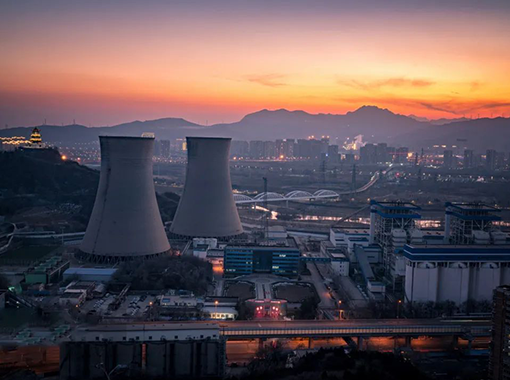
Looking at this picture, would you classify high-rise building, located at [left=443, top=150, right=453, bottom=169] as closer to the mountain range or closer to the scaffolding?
the mountain range

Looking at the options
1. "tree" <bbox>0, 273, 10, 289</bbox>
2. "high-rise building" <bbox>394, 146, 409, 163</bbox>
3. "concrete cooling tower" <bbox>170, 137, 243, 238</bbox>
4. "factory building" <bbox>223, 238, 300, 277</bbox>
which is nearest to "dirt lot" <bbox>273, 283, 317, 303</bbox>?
"factory building" <bbox>223, 238, 300, 277</bbox>

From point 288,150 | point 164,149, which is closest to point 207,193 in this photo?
point 164,149

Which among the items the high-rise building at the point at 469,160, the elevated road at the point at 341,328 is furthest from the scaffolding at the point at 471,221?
the high-rise building at the point at 469,160

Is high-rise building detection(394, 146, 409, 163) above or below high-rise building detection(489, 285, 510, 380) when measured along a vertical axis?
above

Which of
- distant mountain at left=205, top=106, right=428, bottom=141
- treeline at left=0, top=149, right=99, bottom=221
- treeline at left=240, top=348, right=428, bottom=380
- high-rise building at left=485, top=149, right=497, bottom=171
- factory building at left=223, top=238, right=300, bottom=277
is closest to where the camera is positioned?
treeline at left=240, top=348, right=428, bottom=380

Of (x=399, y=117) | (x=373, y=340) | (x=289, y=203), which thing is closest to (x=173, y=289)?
(x=373, y=340)

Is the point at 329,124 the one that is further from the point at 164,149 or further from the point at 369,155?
the point at 164,149
